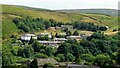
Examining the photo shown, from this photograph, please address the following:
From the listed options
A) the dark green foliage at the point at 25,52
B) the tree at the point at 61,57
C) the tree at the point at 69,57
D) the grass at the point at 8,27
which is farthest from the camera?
the grass at the point at 8,27

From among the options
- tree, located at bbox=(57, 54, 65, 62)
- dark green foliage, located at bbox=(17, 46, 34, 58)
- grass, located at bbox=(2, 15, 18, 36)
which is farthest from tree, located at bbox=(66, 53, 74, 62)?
grass, located at bbox=(2, 15, 18, 36)

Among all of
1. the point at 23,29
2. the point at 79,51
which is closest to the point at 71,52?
the point at 79,51

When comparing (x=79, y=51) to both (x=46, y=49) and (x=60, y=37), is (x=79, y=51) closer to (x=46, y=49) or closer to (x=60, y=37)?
(x=46, y=49)

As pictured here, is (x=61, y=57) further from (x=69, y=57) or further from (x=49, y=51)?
(x=49, y=51)

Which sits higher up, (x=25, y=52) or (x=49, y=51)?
(x=25, y=52)

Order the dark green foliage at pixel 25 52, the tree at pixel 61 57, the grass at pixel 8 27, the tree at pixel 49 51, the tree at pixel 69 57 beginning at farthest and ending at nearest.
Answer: the grass at pixel 8 27, the tree at pixel 49 51, the dark green foliage at pixel 25 52, the tree at pixel 69 57, the tree at pixel 61 57

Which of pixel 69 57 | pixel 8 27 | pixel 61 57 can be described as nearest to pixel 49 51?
pixel 61 57

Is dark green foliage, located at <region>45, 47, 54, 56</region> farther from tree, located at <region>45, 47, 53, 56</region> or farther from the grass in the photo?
the grass

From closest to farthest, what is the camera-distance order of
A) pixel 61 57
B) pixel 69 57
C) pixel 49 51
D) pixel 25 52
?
pixel 61 57 → pixel 69 57 → pixel 25 52 → pixel 49 51

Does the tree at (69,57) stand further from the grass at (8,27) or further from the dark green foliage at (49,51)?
the grass at (8,27)

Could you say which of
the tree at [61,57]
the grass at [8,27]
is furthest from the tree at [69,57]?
the grass at [8,27]

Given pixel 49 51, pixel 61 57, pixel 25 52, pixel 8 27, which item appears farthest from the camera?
pixel 8 27
